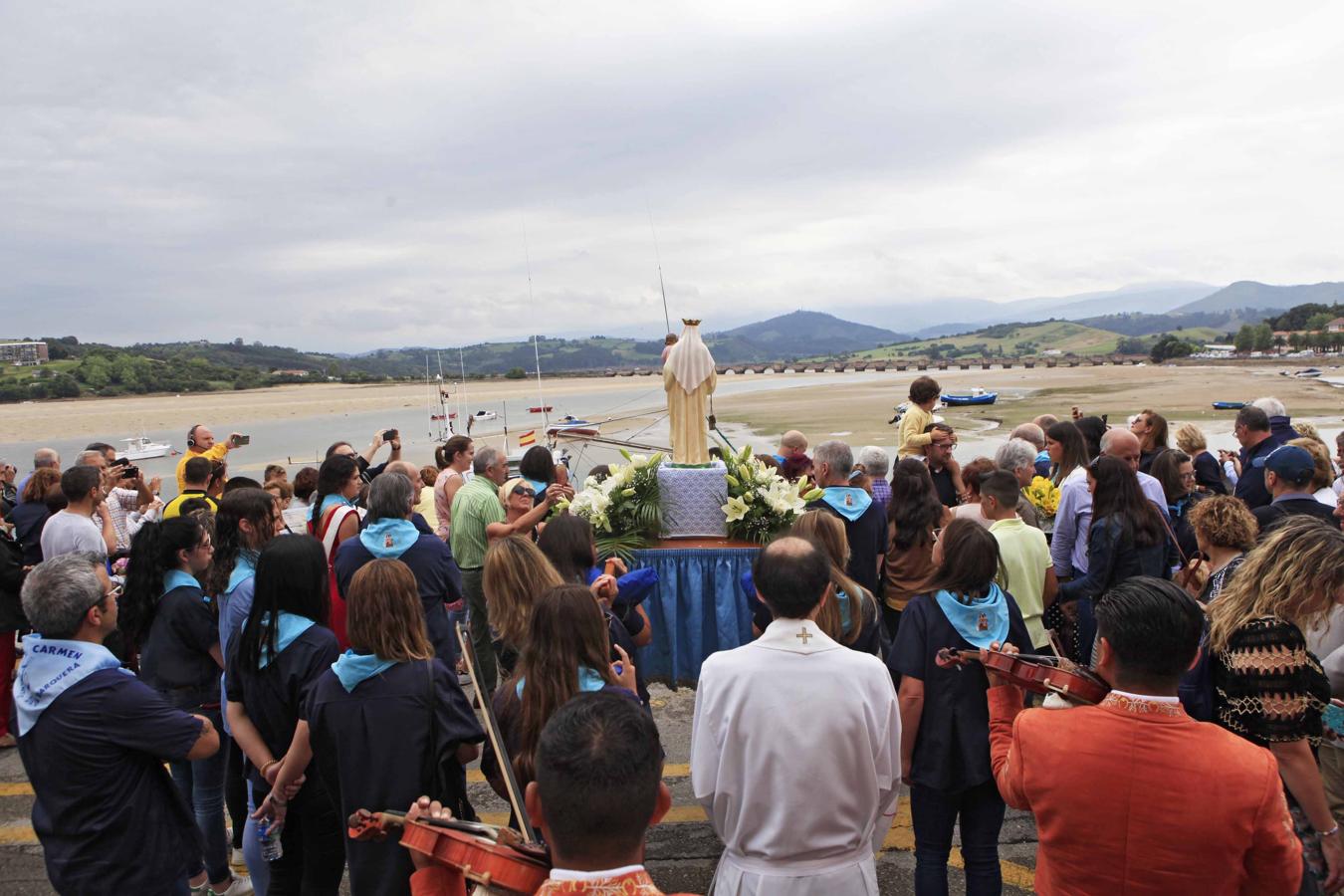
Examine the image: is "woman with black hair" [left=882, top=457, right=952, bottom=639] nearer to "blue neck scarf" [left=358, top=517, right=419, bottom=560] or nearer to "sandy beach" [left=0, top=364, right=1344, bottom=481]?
"blue neck scarf" [left=358, top=517, right=419, bottom=560]

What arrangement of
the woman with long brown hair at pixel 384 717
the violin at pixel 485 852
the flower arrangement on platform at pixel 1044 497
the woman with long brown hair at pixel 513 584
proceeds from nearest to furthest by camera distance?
the violin at pixel 485 852
the woman with long brown hair at pixel 384 717
the woman with long brown hair at pixel 513 584
the flower arrangement on platform at pixel 1044 497

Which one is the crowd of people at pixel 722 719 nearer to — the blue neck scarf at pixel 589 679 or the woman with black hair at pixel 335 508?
the blue neck scarf at pixel 589 679

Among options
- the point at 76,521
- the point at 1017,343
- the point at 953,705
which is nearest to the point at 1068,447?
the point at 953,705

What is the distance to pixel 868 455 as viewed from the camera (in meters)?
6.94

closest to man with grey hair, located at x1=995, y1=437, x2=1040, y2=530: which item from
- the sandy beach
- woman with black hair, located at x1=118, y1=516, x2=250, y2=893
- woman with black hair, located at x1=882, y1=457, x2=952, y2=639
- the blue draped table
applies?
woman with black hair, located at x1=882, y1=457, x2=952, y2=639

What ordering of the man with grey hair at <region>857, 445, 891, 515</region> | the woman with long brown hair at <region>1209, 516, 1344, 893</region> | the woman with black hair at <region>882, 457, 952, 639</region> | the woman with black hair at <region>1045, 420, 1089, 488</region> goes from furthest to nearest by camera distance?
the man with grey hair at <region>857, 445, 891, 515</region> < the woman with black hair at <region>1045, 420, 1089, 488</region> < the woman with black hair at <region>882, 457, 952, 639</region> < the woman with long brown hair at <region>1209, 516, 1344, 893</region>

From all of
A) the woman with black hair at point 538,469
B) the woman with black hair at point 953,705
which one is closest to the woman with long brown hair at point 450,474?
the woman with black hair at point 538,469

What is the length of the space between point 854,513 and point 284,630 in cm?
360

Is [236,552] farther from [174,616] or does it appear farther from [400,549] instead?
[400,549]

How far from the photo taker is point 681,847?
4797 mm

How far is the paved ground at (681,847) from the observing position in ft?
14.5

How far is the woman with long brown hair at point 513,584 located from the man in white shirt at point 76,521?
3987mm

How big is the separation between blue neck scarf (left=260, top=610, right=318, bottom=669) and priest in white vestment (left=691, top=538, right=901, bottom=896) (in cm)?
181

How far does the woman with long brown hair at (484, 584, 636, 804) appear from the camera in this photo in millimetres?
2951
